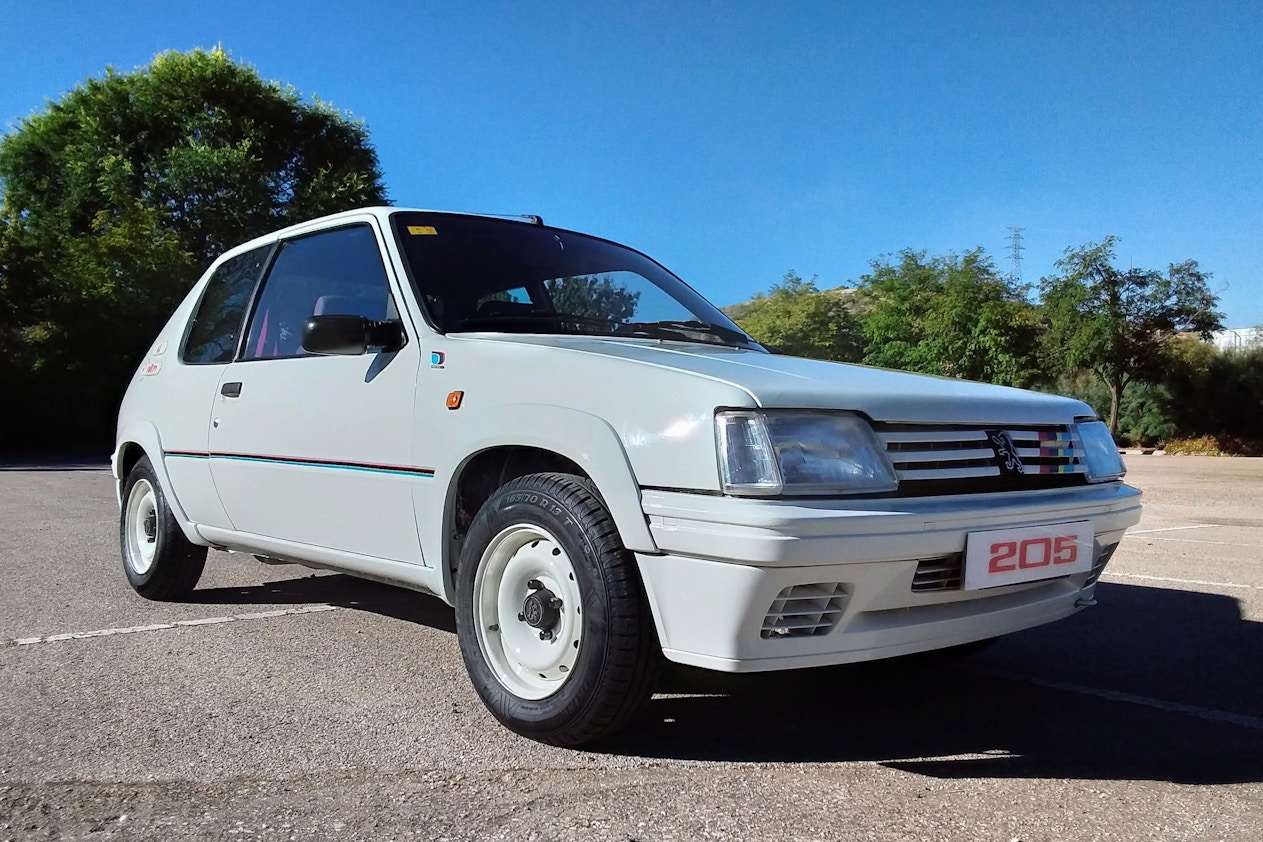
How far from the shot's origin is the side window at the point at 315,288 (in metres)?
3.64

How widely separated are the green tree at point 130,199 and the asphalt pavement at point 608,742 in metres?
23.0

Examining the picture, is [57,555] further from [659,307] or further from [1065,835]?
[1065,835]

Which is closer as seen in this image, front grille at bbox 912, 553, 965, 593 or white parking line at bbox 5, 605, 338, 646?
front grille at bbox 912, 553, 965, 593

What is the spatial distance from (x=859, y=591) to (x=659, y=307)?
1777 mm

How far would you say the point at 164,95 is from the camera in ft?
101

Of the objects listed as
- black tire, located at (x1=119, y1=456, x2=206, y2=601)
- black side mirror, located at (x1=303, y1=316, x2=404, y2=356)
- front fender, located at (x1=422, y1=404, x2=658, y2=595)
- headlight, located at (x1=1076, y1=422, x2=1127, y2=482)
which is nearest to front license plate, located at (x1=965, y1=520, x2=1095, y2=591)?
headlight, located at (x1=1076, y1=422, x2=1127, y2=482)

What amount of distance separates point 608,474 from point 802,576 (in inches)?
21.9

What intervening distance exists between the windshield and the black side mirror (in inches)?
6.1

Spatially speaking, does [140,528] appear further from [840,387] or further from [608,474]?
[840,387]

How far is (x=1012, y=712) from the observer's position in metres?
3.09

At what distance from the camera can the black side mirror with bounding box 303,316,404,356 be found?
3.23 meters

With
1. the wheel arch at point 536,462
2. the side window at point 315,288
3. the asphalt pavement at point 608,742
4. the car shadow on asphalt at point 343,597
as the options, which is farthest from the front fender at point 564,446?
the car shadow on asphalt at point 343,597

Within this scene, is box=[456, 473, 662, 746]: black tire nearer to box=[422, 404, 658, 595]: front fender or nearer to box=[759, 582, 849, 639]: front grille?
box=[422, 404, 658, 595]: front fender

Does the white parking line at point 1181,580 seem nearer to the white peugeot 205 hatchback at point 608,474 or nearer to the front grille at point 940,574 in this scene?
the white peugeot 205 hatchback at point 608,474
